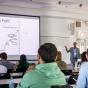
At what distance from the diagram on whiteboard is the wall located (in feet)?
2.38

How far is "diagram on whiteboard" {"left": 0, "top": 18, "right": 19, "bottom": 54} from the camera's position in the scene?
1069 centimetres

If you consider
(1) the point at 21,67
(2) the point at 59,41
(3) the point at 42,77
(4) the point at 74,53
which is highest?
(2) the point at 59,41

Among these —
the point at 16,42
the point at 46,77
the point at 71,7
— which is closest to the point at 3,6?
the point at 16,42

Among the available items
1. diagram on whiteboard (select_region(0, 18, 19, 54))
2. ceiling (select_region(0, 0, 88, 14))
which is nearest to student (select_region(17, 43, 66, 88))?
ceiling (select_region(0, 0, 88, 14))

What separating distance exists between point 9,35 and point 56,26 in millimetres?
2632

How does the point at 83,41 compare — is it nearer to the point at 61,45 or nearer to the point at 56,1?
the point at 61,45

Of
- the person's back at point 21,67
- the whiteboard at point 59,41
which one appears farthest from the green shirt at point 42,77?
the whiteboard at point 59,41

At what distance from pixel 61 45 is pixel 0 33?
134 inches

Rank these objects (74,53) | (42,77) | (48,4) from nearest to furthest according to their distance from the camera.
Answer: (42,77) < (48,4) < (74,53)

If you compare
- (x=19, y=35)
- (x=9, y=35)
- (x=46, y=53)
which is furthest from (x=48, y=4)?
(x=46, y=53)

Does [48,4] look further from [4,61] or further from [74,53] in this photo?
[4,61]

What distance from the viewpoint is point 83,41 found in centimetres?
1341

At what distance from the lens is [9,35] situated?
1094cm

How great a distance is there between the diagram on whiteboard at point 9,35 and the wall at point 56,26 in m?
0.72
